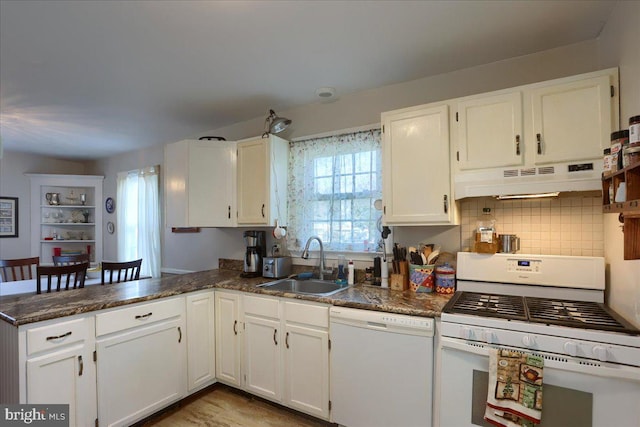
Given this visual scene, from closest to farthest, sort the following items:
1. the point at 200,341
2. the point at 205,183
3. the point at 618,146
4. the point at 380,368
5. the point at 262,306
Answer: the point at 618,146, the point at 380,368, the point at 262,306, the point at 200,341, the point at 205,183

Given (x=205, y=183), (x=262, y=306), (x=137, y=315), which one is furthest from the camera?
(x=205, y=183)

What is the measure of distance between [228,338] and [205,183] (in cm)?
137

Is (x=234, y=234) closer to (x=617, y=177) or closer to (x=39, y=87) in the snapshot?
(x=39, y=87)

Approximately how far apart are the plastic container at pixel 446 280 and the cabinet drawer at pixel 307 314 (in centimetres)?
75

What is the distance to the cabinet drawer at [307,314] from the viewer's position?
199cm

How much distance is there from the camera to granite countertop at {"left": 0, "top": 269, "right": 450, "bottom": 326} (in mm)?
1675

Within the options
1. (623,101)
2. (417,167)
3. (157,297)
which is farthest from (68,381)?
(623,101)

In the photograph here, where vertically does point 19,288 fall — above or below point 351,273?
below

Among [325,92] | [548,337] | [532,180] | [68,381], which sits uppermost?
[325,92]

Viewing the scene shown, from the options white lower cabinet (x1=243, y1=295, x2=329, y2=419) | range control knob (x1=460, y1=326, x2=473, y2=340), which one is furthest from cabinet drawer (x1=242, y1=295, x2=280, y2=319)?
range control knob (x1=460, y1=326, x2=473, y2=340)

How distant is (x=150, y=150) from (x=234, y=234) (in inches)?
77.4

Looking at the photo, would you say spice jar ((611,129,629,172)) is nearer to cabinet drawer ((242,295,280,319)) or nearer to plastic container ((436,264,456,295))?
plastic container ((436,264,456,295))

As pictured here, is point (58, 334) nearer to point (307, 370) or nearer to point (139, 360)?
point (139, 360)

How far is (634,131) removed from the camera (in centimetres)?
101
